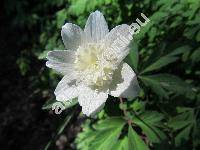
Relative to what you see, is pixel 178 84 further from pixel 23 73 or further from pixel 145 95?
pixel 23 73

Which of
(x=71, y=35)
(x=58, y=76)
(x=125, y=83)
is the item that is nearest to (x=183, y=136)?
(x=125, y=83)

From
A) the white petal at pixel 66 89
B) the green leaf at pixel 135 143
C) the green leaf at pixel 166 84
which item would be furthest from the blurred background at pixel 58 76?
the green leaf at pixel 135 143

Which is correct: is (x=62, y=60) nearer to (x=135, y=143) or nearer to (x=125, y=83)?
(x=125, y=83)

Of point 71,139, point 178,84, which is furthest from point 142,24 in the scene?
point 71,139

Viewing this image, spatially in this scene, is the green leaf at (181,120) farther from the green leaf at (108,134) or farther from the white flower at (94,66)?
the white flower at (94,66)

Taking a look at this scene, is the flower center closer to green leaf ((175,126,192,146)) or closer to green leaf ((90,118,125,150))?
green leaf ((90,118,125,150))

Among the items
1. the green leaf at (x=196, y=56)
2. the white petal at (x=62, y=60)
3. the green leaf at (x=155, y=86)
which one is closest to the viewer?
the white petal at (x=62, y=60)
